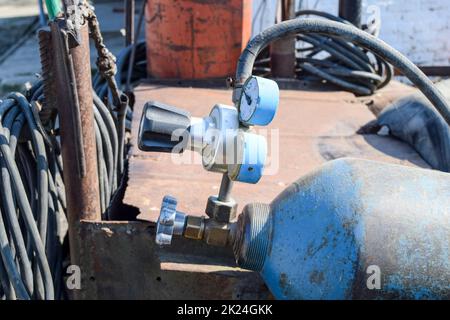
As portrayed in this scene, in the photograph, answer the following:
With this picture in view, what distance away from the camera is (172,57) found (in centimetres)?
292

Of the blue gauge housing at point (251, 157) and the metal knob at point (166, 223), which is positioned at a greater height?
the blue gauge housing at point (251, 157)

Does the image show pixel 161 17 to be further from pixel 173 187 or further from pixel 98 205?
pixel 98 205

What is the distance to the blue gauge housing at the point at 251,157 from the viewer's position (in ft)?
3.92

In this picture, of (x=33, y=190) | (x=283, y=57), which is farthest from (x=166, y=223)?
(x=283, y=57)

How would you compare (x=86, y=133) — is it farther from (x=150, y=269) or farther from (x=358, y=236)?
(x=358, y=236)

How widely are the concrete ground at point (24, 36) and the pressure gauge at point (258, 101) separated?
174 inches

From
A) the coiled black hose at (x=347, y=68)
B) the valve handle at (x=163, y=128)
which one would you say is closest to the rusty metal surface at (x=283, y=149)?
the coiled black hose at (x=347, y=68)

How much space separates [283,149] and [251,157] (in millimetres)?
1004

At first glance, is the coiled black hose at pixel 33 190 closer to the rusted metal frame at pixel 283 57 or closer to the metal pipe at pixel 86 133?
the metal pipe at pixel 86 133

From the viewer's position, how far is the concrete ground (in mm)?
6086

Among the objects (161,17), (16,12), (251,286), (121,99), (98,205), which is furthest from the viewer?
(16,12)
